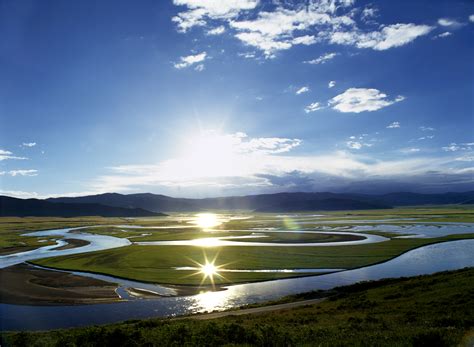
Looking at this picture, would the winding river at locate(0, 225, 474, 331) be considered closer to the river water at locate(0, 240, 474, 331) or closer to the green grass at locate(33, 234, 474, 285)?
the river water at locate(0, 240, 474, 331)

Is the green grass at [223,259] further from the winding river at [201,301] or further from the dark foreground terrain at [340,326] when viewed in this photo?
the dark foreground terrain at [340,326]

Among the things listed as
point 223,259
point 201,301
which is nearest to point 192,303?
point 201,301

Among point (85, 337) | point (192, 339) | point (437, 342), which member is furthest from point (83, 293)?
point (437, 342)

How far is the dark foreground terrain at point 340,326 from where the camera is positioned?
737 inches

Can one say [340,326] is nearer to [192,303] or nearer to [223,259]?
[192,303]

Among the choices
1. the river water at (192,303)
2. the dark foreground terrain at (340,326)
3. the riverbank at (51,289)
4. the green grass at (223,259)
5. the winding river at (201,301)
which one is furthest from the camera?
Result: the green grass at (223,259)

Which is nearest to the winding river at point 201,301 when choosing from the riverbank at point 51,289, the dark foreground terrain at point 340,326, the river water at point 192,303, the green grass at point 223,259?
the river water at point 192,303

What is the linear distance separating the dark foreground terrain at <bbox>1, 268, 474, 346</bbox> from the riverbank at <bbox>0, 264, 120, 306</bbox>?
16.9 meters

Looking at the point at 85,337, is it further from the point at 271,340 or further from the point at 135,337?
the point at 271,340

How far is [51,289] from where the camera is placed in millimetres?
49656

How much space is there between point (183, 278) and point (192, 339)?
34.2 m

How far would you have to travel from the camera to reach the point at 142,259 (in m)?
70.0

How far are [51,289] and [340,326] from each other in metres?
43.0

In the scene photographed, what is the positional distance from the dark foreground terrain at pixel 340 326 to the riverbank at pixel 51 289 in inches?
665
